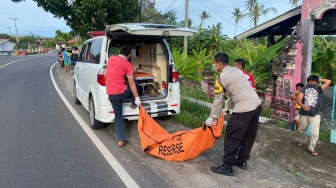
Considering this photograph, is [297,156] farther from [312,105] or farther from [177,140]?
[177,140]

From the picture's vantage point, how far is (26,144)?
193 inches

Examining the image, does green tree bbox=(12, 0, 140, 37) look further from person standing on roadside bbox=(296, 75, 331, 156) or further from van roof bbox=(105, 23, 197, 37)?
person standing on roadside bbox=(296, 75, 331, 156)

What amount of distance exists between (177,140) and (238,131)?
3.00 feet

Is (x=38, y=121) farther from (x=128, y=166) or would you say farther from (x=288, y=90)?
(x=288, y=90)

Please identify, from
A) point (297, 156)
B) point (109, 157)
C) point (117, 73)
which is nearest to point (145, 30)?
point (117, 73)

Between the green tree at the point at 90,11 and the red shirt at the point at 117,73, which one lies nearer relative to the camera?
the red shirt at the point at 117,73

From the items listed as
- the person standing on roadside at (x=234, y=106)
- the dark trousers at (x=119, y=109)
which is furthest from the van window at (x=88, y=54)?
the person standing on roadside at (x=234, y=106)

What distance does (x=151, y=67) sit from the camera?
21.2 feet

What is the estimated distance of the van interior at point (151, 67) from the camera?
5770 millimetres

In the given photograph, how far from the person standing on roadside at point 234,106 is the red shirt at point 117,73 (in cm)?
163

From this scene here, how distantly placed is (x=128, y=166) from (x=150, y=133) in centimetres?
63

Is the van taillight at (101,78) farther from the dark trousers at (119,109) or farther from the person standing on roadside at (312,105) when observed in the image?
the person standing on roadside at (312,105)

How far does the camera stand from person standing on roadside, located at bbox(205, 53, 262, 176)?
11.5ft

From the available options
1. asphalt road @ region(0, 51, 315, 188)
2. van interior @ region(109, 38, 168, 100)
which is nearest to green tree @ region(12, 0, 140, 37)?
van interior @ region(109, 38, 168, 100)
